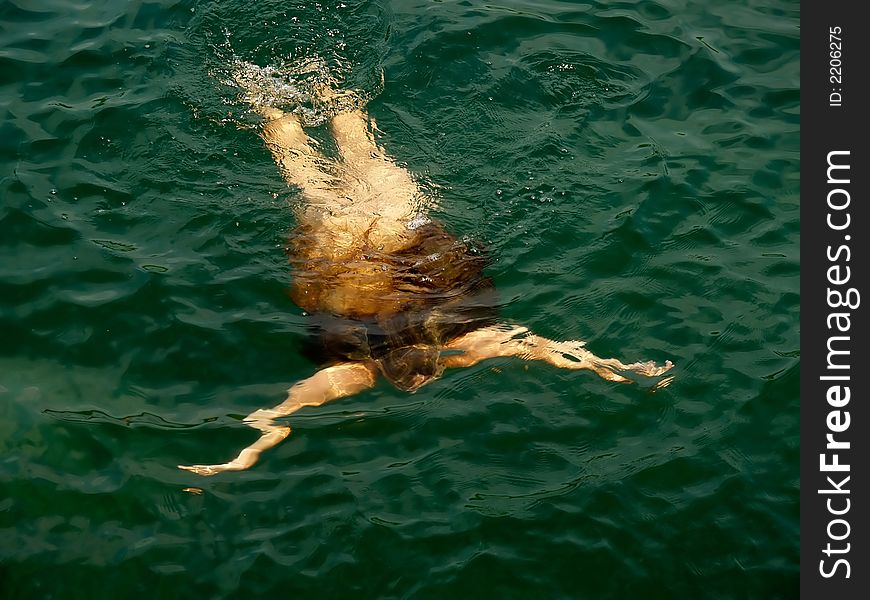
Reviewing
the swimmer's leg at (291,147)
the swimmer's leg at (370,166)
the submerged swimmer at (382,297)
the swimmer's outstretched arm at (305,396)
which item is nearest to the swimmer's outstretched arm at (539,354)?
the submerged swimmer at (382,297)

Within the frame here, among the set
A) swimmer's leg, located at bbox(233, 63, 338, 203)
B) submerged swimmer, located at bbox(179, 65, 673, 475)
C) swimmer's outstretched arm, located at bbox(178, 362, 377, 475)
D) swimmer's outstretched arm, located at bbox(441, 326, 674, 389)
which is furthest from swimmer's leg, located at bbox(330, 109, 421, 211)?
swimmer's outstretched arm, located at bbox(178, 362, 377, 475)

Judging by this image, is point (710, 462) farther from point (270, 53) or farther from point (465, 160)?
point (270, 53)

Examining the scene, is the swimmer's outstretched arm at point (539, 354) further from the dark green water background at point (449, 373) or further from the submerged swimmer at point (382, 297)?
the dark green water background at point (449, 373)

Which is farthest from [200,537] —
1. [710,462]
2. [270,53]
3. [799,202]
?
[799,202]

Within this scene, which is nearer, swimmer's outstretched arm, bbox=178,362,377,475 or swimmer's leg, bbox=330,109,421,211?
swimmer's outstretched arm, bbox=178,362,377,475

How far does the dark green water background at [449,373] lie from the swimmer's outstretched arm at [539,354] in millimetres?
123

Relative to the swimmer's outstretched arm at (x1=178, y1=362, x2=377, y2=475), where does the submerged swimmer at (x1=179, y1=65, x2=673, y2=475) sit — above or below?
above

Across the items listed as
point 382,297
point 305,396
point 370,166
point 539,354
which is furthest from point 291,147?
point 539,354

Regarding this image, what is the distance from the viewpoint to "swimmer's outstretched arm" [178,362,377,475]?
6.79m

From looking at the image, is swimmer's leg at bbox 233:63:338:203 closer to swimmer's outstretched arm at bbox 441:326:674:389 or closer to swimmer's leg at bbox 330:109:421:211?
swimmer's leg at bbox 330:109:421:211

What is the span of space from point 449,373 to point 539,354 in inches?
30.0

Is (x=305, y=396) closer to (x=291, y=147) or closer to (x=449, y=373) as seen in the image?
(x=449, y=373)

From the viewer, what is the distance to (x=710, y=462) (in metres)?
6.81

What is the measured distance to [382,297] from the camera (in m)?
7.55
